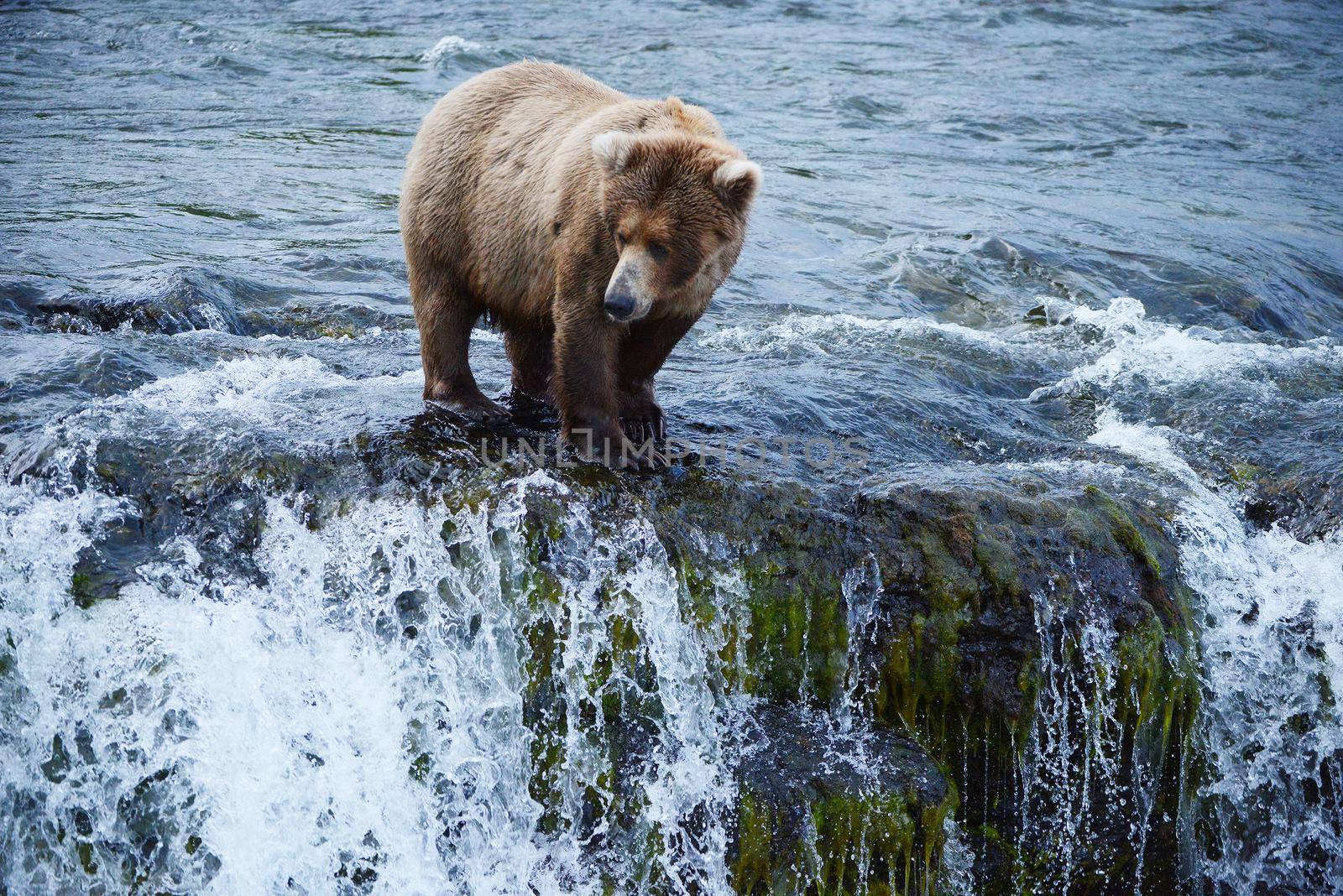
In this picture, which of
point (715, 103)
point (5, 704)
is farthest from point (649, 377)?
point (715, 103)

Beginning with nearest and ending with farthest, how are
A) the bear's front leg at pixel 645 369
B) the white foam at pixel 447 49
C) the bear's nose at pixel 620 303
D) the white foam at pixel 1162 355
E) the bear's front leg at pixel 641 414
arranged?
the bear's nose at pixel 620 303 < the bear's front leg at pixel 645 369 < the bear's front leg at pixel 641 414 < the white foam at pixel 1162 355 < the white foam at pixel 447 49

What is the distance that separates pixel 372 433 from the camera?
5.00 metres

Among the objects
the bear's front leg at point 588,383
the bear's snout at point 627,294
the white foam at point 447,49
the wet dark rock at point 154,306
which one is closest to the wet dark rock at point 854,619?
the bear's front leg at point 588,383

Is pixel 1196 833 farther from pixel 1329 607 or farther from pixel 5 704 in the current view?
pixel 5 704

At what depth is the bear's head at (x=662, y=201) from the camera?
4.30 metres

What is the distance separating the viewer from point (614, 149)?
4.29 metres

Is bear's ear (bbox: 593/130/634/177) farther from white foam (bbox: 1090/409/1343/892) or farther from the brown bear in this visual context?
white foam (bbox: 1090/409/1343/892)

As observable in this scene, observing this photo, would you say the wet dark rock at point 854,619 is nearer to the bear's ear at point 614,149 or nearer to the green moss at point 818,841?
the green moss at point 818,841

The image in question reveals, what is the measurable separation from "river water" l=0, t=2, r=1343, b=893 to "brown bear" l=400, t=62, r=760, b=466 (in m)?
0.38

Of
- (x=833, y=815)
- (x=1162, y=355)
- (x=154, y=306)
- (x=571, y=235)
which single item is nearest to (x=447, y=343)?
(x=571, y=235)

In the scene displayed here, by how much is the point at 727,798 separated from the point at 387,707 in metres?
1.23

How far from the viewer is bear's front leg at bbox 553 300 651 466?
4656 mm

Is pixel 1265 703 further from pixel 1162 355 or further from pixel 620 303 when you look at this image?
pixel 620 303

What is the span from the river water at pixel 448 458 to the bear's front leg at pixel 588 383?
0.99 feet
